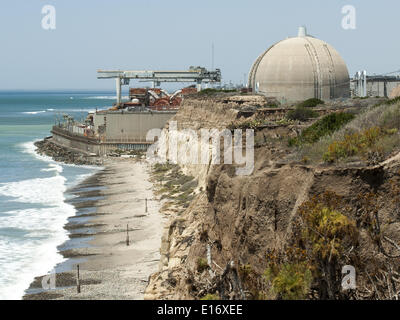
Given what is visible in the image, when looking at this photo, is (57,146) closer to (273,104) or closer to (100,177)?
(100,177)

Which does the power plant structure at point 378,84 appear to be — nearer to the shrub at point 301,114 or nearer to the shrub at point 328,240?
the shrub at point 301,114

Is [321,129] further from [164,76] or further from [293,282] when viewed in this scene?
[164,76]

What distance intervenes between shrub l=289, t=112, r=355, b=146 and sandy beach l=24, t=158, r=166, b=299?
373 inches

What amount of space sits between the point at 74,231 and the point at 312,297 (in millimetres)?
27826

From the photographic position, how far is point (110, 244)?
125 ft

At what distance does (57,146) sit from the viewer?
3907 inches

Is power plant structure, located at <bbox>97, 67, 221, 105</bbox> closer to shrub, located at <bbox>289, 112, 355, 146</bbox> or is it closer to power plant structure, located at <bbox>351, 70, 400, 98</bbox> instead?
power plant structure, located at <bbox>351, 70, 400, 98</bbox>

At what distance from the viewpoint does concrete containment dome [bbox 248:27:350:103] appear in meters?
60.8

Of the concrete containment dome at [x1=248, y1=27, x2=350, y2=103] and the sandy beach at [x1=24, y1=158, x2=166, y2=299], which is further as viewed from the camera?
the concrete containment dome at [x1=248, y1=27, x2=350, y2=103]

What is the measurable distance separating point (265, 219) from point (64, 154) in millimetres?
74715

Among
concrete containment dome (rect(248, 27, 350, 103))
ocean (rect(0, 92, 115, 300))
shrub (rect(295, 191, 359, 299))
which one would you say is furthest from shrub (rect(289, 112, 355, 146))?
concrete containment dome (rect(248, 27, 350, 103))

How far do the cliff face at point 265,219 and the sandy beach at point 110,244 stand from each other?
3963 millimetres

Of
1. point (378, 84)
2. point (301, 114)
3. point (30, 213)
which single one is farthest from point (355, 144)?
point (378, 84)
